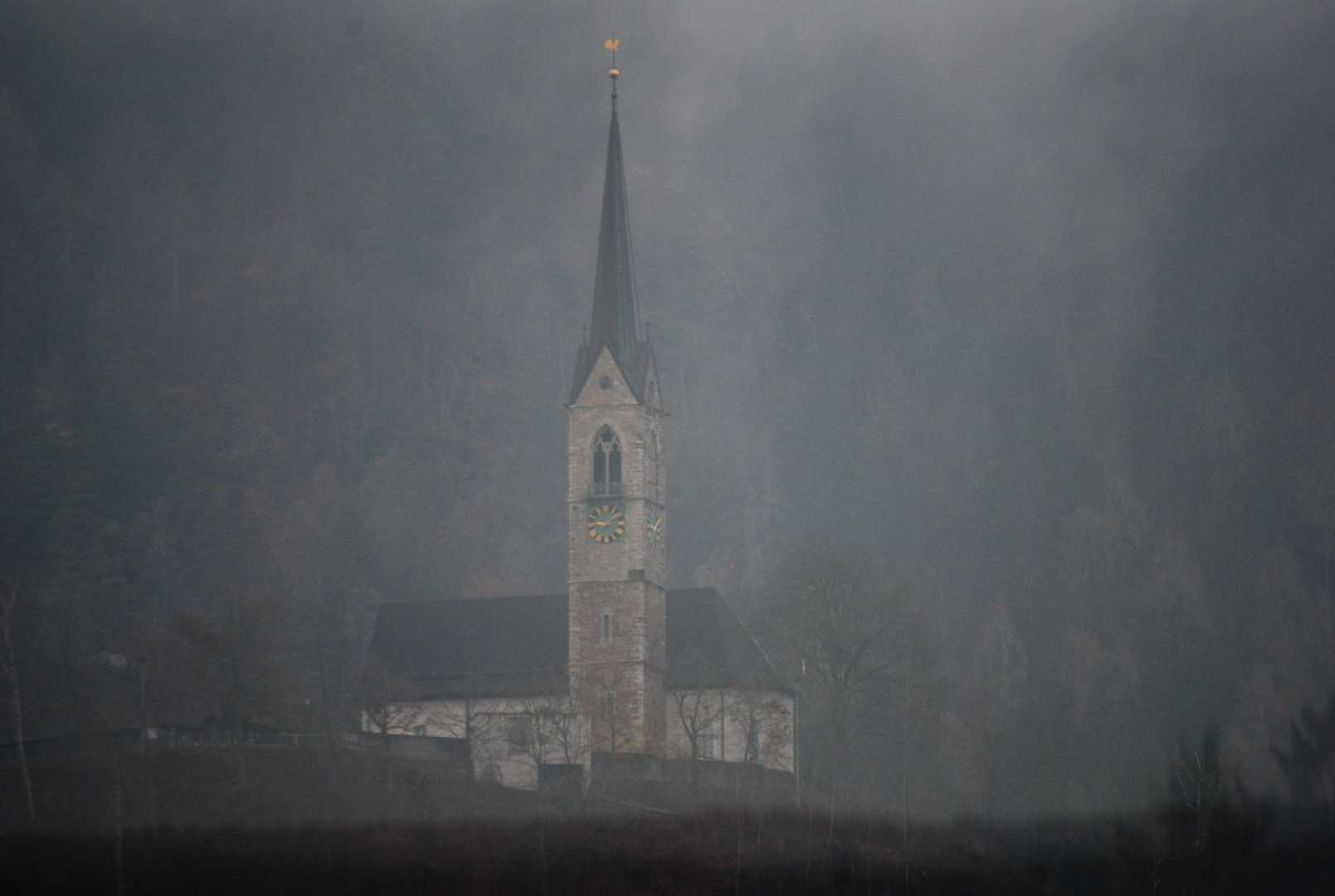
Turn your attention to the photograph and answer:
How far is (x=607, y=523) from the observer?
68.1 m

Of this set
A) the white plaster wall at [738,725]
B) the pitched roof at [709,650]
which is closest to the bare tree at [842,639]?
the white plaster wall at [738,725]

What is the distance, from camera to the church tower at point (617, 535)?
6650 centimetres

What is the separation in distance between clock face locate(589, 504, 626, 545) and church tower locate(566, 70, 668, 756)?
0.03 meters

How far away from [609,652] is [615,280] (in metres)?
16.9

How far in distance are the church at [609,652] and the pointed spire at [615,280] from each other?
0.08m

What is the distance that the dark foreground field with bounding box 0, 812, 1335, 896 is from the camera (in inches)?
1820

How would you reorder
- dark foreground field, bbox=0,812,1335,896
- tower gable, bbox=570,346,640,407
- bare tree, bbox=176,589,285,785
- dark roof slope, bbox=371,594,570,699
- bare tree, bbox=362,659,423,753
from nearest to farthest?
dark foreground field, bbox=0,812,1335,896 < bare tree, bbox=176,589,285,785 < bare tree, bbox=362,659,423,753 < tower gable, bbox=570,346,640,407 < dark roof slope, bbox=371,594,570,699

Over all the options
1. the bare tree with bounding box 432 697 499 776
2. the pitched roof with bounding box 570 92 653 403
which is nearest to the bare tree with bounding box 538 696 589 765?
the bare tree with bounding box 432 697 499 776

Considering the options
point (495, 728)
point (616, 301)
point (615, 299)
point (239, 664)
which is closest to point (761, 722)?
point (495, 728)

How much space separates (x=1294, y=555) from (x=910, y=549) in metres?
37.6

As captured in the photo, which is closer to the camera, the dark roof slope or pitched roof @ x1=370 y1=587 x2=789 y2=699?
pitched roof @ x1=370 y1=587 x2=789 y2=699

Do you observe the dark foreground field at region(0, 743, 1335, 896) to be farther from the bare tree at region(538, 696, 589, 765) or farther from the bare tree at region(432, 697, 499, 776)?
the bare tree at region(432, 697, 499, 776)

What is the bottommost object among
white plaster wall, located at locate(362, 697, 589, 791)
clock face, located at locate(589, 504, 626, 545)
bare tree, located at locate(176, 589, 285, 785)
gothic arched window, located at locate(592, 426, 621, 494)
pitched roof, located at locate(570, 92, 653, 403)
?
white plaster wall, located at locate(362, 697, 589, 791)

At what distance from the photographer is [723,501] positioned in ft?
438
